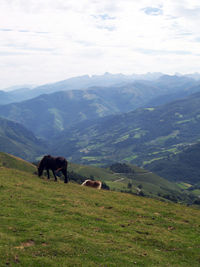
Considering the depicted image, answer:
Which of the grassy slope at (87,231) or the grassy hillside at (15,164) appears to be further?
the grassy hillside at (15,164)

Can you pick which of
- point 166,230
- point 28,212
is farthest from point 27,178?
point 166,230

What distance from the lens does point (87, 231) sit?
26.3m

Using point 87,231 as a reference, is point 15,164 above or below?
above

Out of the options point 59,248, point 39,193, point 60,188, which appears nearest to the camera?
point 59,248

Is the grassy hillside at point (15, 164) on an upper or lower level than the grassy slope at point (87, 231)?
upper

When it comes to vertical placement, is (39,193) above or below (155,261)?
above

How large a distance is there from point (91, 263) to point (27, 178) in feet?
98.5

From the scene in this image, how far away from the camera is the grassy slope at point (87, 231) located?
21219 mm

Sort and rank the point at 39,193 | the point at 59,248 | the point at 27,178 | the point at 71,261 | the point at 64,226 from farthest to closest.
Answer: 1. the point at 27,178
2. the point at 39,193
3. the point at 64,226
4. the point at 59,248
5. the point at 71,261

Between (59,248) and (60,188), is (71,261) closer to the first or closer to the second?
(59,248)

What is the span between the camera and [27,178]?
47.7 m

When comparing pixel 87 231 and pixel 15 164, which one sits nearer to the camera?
pixel 87 231

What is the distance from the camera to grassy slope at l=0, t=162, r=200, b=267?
21219 mm

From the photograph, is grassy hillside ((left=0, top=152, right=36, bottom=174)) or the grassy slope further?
grassy hillside ((left=0, top=152, right=36, bottom=174))
